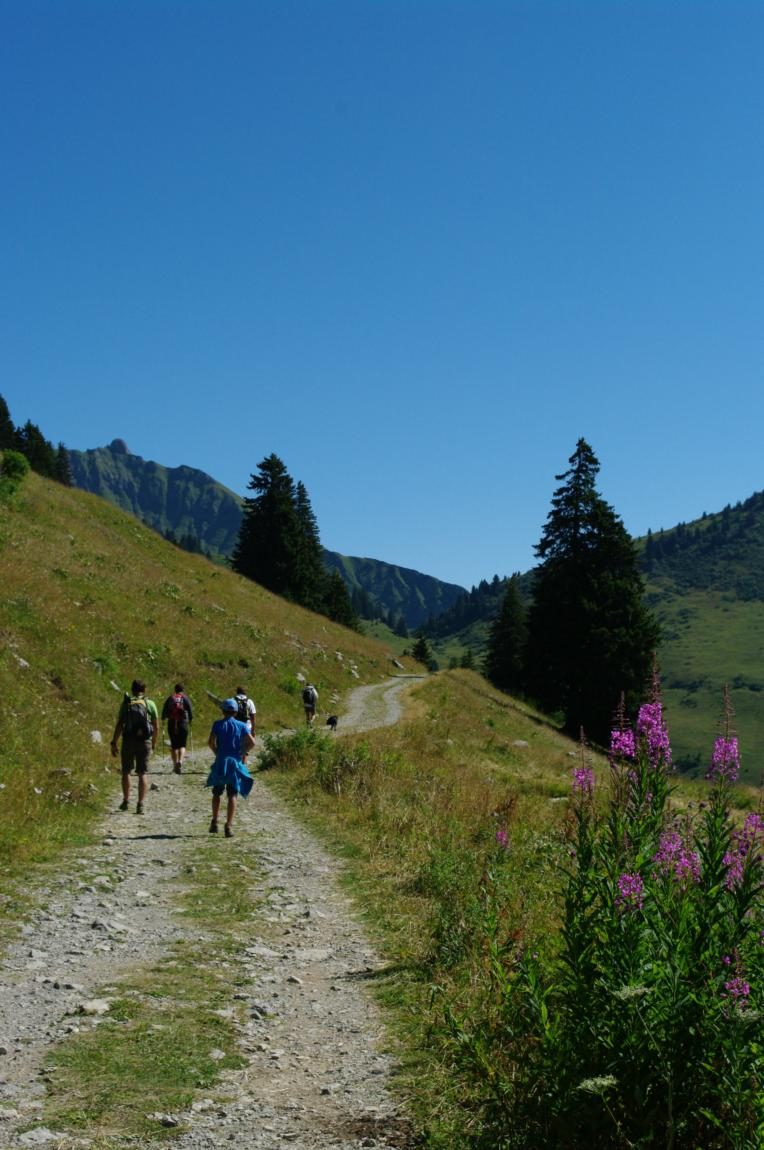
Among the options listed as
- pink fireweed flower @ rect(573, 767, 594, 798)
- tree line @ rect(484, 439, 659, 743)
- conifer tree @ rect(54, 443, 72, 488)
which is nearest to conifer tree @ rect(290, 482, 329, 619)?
tree line @ rect(484, 439, 659, 743)

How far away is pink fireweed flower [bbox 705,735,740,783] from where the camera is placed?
4.53 m

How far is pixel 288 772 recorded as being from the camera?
66.6 feet

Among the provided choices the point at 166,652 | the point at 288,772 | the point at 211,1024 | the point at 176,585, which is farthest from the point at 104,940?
the point at 176,585

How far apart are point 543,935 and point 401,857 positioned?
4.77m

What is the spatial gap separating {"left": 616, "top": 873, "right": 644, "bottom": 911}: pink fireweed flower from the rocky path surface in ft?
5.93

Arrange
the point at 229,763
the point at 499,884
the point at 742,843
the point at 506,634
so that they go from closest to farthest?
the point at 742,843, the point at 499,884, the point at 229,763, the point at 506,634

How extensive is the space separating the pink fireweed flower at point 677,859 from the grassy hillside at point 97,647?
853 centimetres

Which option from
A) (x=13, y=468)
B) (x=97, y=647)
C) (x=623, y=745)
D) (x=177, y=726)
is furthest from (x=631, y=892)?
(x=13, y=468)

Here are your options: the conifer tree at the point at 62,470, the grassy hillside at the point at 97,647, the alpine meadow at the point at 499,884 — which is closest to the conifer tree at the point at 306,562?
the grassy hillside at the point at 97,647

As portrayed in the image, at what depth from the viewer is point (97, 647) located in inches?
1041

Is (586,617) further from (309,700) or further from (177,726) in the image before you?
(177,726)

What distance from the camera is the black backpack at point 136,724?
15.5 meters

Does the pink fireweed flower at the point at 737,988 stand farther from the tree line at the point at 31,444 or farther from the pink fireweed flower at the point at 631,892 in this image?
the tree line at the point at 31,444

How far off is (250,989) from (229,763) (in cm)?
694
